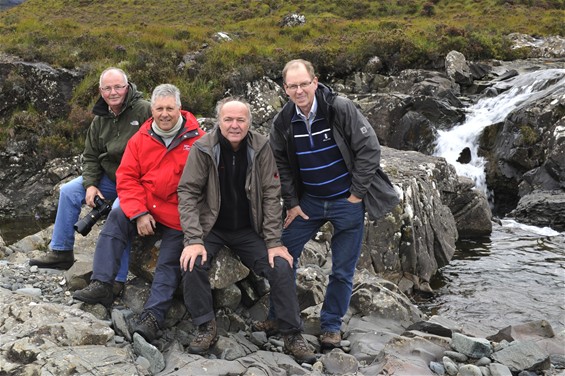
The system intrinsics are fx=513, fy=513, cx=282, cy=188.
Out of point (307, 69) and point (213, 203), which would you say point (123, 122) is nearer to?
point (213, 203)

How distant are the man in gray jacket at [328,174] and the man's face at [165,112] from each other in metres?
1.27

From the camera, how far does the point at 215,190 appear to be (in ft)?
19.8

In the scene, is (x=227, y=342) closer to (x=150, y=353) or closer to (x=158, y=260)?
(x=150, y=353)

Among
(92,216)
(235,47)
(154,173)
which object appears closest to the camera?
(154,173)

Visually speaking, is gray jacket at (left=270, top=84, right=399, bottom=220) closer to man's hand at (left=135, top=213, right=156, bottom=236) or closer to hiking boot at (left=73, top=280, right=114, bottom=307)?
man's hand at (left=135, top=213, right=156, bottom=236)

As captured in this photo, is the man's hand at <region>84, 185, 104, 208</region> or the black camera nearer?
the black camera

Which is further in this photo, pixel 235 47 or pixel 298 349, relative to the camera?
pixel 235 47

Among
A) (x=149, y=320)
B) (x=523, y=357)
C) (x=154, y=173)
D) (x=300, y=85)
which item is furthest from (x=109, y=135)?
(x=523, y=357)

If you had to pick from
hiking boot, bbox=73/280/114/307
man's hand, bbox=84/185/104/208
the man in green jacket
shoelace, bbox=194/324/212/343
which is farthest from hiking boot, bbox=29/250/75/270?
shoelace, bbox=194/324/212/343

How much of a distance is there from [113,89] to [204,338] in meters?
3.66

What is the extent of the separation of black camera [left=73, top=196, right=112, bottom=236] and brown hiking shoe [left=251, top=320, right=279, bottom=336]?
8.60 ft

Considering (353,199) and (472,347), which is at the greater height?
(353,199)

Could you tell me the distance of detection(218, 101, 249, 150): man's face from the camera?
5.93 m

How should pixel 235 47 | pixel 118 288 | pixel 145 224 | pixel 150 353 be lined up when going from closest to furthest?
pixel 150 353
pixel 145 224
pixel 118 288
pixel 235 47
